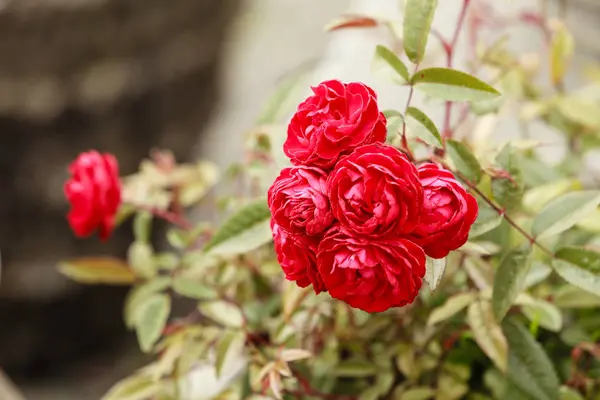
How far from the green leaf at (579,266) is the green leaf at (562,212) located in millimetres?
23

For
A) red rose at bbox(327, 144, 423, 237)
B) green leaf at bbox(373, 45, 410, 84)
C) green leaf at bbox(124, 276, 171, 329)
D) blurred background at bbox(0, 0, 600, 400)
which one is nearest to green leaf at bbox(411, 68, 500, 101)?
green leaf at bbox(373, 45, 410, 84)

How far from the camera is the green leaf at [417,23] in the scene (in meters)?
0.49

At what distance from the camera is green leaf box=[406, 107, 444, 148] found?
46 centimetres

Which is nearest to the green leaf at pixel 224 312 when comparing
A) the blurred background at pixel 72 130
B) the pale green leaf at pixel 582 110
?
the pale green leaf at pixel 582 110

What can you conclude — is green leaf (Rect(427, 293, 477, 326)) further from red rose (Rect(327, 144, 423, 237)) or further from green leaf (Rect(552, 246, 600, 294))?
red rose (Rect(327, 144, 423, 237))

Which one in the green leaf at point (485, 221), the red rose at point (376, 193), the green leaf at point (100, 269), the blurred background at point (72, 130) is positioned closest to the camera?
the red rose at point (376, 193)

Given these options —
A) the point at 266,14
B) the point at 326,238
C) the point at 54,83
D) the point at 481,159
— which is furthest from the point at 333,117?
the point at 266,14

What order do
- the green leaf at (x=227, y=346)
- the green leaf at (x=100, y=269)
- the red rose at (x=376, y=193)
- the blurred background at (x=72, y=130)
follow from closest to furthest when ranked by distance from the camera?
the red rose at (x=376, y=193) → the green leaf at (x=227, y=346) → the green leaf at (x=100, y=269) → the blurred background at (x=72, y=130)

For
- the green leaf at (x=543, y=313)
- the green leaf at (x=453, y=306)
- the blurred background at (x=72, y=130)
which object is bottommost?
the blurred background at (x=72, y=130)

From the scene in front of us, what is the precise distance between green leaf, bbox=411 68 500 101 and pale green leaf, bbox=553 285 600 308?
0.81ft

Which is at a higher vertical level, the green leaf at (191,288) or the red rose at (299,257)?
the red rose at (299,257)

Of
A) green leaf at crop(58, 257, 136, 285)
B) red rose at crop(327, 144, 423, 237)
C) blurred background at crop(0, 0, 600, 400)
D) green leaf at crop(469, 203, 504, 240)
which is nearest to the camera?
red rose at crop(327, 144, 423, 237)

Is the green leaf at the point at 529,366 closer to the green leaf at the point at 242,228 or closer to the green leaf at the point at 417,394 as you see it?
the green leaf at the point at 417,394

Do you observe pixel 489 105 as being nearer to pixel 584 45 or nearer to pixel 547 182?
pixel 547 182
